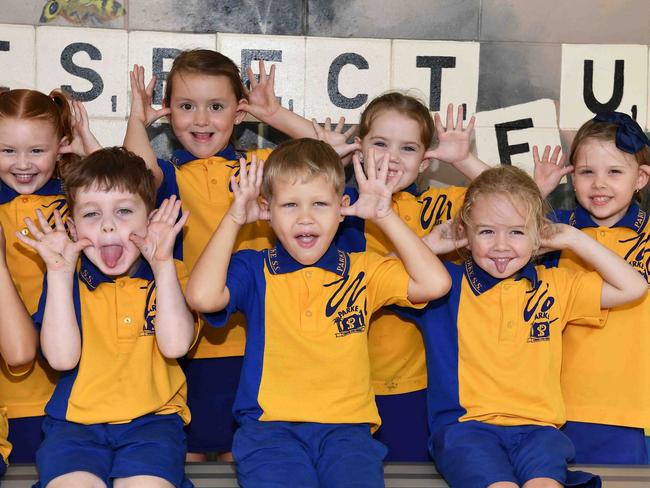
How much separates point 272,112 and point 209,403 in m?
1.03

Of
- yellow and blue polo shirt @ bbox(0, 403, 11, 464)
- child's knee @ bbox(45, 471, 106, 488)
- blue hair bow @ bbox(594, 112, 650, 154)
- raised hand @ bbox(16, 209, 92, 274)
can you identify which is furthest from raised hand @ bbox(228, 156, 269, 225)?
blue hair bow @ bbox(594, 112, 650, 154)

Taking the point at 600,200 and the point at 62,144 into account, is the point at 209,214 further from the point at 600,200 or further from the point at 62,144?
the point at 600,200

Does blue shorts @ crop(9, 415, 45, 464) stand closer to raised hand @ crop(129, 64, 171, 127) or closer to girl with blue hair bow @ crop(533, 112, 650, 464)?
raised hand @ crop(129, 64, 171, 127)

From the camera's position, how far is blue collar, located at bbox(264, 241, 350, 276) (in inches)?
101

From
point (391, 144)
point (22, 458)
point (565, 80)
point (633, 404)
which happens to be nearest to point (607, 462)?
point (633, 404)

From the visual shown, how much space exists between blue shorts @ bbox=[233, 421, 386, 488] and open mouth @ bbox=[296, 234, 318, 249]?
49 centimetres

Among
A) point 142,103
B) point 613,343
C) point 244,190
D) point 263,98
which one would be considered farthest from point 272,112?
point 613,343

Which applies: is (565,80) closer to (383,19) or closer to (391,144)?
(383,19)

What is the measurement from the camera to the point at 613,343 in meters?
2.84

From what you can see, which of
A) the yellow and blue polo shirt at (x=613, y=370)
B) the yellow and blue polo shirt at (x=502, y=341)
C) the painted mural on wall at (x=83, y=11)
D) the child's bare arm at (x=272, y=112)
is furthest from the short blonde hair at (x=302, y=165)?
the painted mural on wall at (x=83, y=11)

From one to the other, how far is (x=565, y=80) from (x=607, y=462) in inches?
59.6

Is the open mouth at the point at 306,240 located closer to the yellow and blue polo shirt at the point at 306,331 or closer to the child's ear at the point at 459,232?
the yellow and blue polo shirt at the point at 306,331

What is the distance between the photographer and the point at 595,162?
9.70 feet

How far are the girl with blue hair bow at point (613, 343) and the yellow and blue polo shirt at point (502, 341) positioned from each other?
0.51 feet
